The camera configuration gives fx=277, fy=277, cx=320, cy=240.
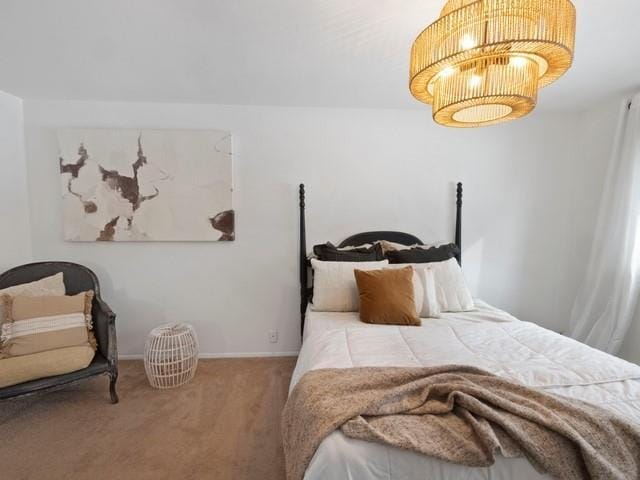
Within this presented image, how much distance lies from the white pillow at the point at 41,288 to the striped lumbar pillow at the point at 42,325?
0.09 meters

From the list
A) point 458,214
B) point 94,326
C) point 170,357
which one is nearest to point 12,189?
point 94,326

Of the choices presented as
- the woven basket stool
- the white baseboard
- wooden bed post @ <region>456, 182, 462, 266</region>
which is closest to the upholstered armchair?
the woven basket stool

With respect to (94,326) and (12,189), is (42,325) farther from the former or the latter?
(12,189)

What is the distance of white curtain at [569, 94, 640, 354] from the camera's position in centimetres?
216

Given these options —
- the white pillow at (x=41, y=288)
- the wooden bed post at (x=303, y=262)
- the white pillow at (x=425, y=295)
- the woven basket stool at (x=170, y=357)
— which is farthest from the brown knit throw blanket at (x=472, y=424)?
the white pillow at (x=41, y=288)

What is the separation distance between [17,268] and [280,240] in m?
2.06

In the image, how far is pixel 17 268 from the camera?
2174 mm

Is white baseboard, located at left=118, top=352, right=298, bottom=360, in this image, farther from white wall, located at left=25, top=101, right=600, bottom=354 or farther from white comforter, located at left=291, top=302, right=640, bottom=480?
white comforter, located at left=291, top=302, right=640, bottom=480

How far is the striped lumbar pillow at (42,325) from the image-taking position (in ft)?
5.96

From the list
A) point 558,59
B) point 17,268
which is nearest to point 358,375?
point 558,59

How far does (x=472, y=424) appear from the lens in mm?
890

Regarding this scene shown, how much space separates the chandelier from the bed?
114 centimetres

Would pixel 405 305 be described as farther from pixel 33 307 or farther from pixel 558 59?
pixel 33 307

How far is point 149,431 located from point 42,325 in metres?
1.04
